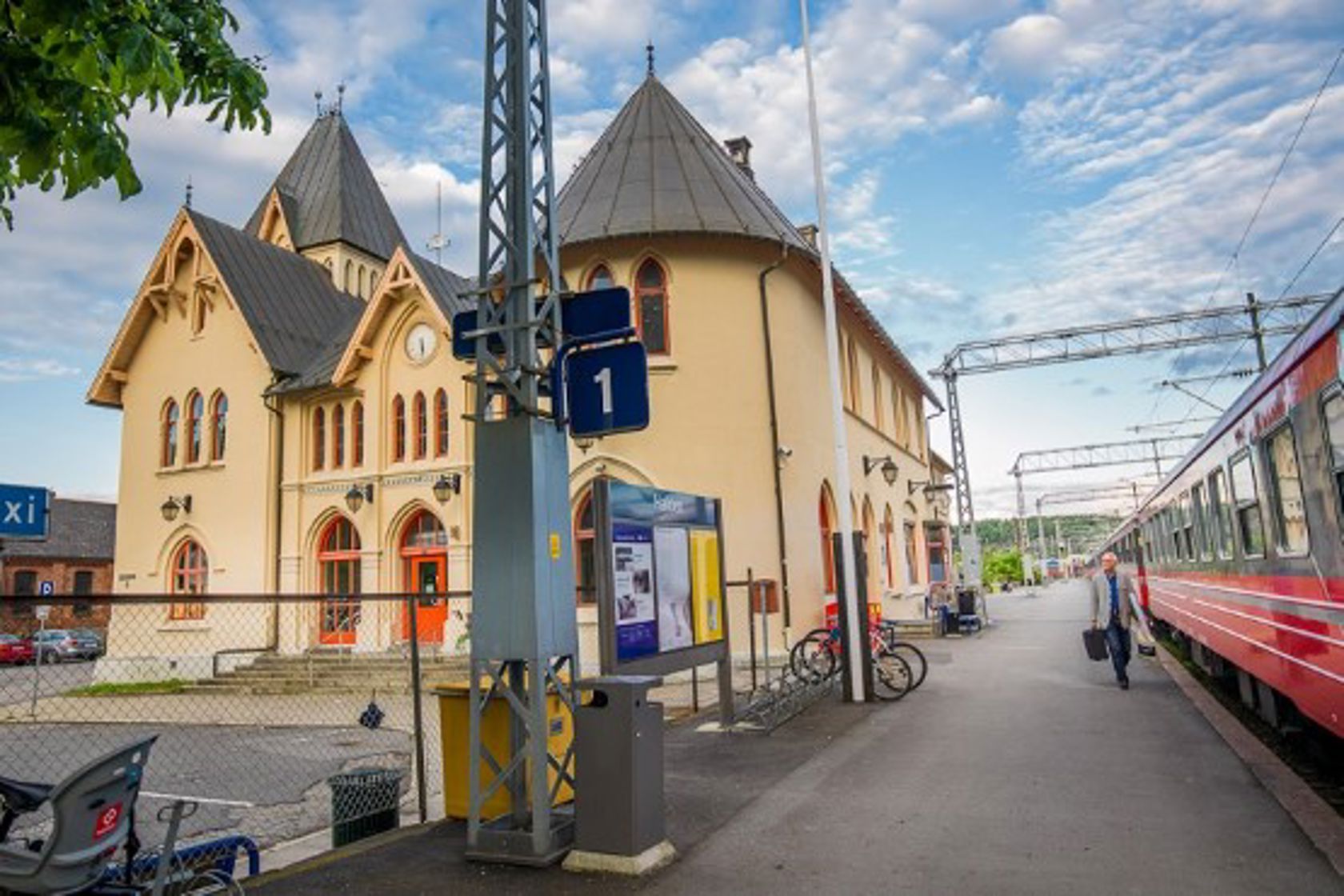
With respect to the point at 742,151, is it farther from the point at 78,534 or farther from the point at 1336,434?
the point at 78,534

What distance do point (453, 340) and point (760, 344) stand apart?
12685mm

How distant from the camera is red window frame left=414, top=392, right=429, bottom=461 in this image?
Result: 73.2 ft

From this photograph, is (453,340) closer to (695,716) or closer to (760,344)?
(695,716)

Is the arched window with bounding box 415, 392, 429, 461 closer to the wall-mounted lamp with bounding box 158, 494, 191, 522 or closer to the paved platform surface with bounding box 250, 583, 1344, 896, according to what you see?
the wall-mounted lamp with bounding box 158, 494, 191, 522

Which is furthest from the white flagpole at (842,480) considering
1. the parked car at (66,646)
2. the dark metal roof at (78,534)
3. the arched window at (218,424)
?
the dark metal roof at (78,534)

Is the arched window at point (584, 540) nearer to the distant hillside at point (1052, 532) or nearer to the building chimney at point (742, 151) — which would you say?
the building chimney at point (742, 151)

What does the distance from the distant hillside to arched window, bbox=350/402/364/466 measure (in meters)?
101

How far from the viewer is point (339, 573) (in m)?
23.0

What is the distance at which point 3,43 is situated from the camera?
3949mm

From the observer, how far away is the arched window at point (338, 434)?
2342 cm

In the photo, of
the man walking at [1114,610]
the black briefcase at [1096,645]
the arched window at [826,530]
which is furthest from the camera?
the arched window at [826,530]

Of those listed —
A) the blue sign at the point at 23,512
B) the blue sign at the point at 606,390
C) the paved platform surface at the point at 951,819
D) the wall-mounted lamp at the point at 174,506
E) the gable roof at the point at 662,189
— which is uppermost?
the gable roof at the point at 662,189

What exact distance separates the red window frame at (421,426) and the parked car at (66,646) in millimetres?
23673

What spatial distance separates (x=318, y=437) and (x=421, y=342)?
3992 mm
